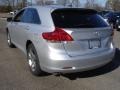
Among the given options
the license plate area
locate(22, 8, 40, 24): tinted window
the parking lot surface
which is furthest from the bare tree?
the license plate area

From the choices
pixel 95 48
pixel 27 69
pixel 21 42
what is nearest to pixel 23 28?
pixel 21 42

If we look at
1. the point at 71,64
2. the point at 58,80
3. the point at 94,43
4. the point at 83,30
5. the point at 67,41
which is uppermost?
the point at 83,30

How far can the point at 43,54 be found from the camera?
5621mm

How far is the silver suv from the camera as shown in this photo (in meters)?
5.43

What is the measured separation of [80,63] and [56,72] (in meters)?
0.54

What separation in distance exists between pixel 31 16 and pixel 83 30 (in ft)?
5.99

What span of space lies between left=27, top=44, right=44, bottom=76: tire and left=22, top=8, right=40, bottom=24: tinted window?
2.03 feet

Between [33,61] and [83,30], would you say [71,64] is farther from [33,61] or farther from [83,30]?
[33,61]

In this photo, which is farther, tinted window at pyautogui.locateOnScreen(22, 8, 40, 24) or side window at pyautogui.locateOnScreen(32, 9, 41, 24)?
tinted window at pyautogui.locateOnScreen(22, 8, 40, 24)

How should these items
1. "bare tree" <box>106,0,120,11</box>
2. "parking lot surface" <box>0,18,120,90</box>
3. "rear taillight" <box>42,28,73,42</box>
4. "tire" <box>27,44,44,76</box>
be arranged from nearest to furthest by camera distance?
1. "rear taillight" <box>42,28,73,42</box>
2. "parking lot surface" <box>0,18,120,90</box>
3. "tire" <box>27,44,44,76</box>
4. "bare tree" <box>106,0,120,11</box>

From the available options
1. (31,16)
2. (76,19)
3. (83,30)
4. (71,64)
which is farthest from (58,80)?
(31,16)

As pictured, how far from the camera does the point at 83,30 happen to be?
5523mm

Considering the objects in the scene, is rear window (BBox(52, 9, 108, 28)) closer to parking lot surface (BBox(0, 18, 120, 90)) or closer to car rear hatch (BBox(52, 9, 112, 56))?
car rear hatch (BBox(52, 9, 112, 56))

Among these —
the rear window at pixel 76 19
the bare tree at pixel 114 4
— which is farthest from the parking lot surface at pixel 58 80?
the bare tree at pixel 114 4
